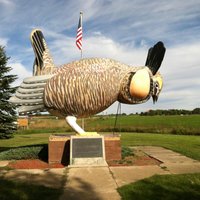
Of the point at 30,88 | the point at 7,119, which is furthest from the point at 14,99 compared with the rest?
the point at 7,119

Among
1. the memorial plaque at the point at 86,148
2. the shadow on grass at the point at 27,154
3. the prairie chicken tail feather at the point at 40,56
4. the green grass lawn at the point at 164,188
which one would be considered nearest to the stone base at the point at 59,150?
the shadow on grass at the point at 27,154

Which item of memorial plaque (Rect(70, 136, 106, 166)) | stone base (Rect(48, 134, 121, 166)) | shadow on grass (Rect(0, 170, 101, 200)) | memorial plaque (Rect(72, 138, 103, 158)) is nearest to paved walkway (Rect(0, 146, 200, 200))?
shadow on grass (Rect(0, 170, 101, 200))

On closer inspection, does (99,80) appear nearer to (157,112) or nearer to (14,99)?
(14,99)

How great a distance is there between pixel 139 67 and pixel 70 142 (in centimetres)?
354

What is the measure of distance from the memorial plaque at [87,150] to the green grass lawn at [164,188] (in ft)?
10.1

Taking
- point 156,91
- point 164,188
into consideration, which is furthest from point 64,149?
point 164,188

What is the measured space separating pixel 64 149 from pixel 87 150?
1.20m

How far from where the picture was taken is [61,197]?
741 centimetres

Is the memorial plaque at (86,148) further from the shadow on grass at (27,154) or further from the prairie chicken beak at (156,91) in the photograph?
the prairie chicken beak at (156,91)

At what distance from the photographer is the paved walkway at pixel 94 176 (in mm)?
7801

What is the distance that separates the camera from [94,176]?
9.84m

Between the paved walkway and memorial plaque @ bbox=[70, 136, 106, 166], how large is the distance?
0.76 metres

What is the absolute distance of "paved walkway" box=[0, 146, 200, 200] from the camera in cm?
780

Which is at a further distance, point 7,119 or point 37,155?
point 7,119
